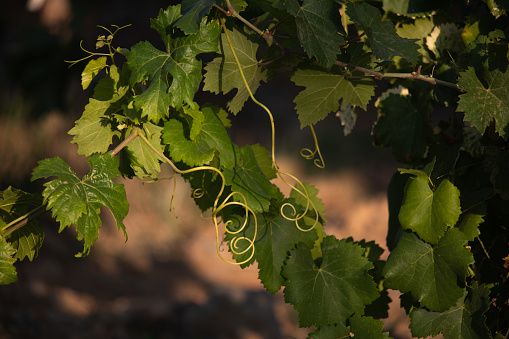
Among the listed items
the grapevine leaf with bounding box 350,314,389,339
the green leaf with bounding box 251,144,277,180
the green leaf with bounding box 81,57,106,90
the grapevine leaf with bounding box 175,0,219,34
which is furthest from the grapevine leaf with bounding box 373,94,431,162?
the green leaf with bounding box 81,57,106,90

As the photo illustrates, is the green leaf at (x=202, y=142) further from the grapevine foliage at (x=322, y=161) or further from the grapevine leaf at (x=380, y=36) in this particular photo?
the grapevine leaf at (x=380, y=36)

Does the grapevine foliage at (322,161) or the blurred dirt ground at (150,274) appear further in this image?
the blurred dirt ground at (150,274)

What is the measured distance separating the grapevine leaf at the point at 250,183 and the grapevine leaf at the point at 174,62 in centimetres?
17

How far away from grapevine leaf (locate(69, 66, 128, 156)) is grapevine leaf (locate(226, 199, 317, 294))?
0.99 feet

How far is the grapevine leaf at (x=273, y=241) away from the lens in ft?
3.00

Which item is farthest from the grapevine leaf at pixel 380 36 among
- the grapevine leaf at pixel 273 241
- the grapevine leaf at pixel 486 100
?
the grapevine leaf at pixel 273 241

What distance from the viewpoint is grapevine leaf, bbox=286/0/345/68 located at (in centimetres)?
82

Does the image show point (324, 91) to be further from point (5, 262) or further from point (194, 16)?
point (5, 262)

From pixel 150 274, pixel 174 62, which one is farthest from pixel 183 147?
pixel 150 274

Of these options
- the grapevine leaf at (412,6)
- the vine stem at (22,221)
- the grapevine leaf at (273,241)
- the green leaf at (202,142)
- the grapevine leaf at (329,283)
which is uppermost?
the grapevine leaf at (412,6)

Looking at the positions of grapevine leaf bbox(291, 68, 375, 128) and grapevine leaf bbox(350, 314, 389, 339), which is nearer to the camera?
grapevine leaf bbox(350, 314, 389, 339)

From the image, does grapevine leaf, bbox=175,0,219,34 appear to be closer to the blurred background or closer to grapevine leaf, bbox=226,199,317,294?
grapevine leaf, bbox=226,199,317,294

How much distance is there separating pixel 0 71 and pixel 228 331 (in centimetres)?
402

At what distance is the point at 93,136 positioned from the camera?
0.88 meters
